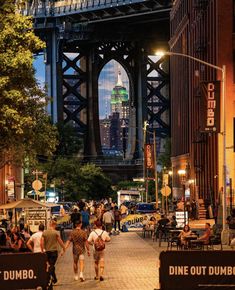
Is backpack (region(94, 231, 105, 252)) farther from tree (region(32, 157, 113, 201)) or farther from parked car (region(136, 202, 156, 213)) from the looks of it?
tree (region(32, 157, 113, 201))

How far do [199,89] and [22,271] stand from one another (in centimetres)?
5166

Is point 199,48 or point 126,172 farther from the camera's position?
point 126,172

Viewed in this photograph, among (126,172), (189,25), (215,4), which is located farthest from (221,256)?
(126,172)

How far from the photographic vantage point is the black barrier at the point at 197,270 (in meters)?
19.5

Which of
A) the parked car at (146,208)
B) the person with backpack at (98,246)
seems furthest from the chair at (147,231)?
the person with backpack at (98,246)

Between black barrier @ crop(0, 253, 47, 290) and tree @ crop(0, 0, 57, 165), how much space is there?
632 inches

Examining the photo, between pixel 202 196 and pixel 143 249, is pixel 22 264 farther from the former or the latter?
pixel 202 196

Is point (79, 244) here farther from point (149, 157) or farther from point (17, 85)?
point (149, 157)

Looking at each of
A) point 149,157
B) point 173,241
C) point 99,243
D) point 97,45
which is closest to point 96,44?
point 97,45

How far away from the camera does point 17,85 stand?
1475 inches

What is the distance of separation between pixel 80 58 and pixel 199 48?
89560 millimetres

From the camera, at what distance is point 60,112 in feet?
483

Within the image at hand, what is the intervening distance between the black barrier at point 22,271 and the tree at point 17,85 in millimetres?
16061

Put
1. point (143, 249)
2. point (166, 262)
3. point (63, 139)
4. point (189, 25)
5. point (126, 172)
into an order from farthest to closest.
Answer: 1. point (126, 172)
2. point (63, 139)
3. point (189, 25)
4. point (143, 249)
5. point (166, 262)
